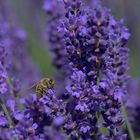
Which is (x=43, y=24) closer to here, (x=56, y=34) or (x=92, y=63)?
(x=56, y=34)

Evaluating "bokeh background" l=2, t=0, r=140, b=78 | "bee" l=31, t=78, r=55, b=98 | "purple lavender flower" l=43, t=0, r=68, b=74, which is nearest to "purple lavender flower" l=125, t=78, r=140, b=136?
"purple lavender flower" l=43, t=0, r=68, b=74

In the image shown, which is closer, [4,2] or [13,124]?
[13,124]

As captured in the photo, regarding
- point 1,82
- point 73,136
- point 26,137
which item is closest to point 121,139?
point 73,136

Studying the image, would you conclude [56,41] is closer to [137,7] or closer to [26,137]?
[26,137]

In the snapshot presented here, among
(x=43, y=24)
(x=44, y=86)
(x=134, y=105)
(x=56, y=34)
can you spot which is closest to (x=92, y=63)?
(x=44, y=86)

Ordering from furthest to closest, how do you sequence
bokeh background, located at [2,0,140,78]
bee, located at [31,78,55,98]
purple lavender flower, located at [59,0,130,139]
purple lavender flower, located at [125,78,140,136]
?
→ bokeh background, located at [2,0,140,78] < purple lavender flower, located at [125,78,140,136] < bee, located at [31,78,55,98] < purple lavender flower, located at [59,0,130,139]

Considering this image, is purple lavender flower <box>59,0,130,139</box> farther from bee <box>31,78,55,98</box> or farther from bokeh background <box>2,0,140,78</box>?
bokeh background <box>2,0,140,78</box>

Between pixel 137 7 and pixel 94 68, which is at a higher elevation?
pixel 137 7

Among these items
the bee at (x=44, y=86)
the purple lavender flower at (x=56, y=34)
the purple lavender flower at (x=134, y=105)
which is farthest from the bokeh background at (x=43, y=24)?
the bee at (x=44, y=86)
